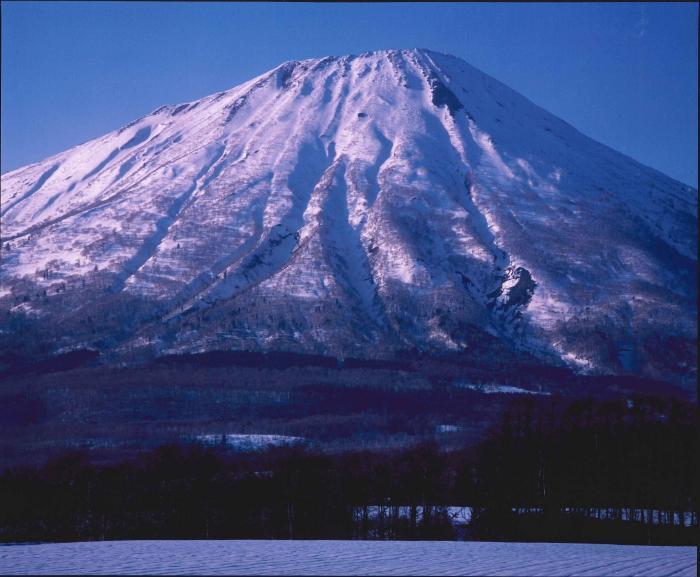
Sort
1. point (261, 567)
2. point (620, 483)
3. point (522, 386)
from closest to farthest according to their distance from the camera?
point (261, 567) → point (620, 483) → point (522, 386)

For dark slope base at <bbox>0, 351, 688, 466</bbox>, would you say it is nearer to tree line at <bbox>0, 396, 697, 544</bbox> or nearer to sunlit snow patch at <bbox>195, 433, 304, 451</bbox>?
sunlit snow patch at <bbox>195, 433, 304, 451</bbox>

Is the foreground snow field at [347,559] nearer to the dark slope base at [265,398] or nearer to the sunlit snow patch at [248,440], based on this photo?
the sunlit snow patch at [248,440]

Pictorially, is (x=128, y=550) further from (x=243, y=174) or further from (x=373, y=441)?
(x=243, y=174)

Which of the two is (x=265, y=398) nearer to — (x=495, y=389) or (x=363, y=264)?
(x=495, y=389)

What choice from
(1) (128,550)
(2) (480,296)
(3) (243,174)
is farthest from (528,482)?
(3) (243,174)

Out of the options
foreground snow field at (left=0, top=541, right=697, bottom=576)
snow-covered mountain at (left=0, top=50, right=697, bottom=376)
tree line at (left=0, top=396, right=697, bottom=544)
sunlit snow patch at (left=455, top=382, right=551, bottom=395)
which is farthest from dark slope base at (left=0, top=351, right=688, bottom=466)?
foreground snow field at (left=0, top=541, right=697, bottom=576)

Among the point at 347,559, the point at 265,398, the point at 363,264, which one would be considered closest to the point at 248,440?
the point at 265,398
